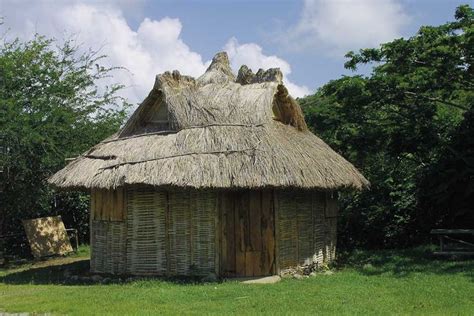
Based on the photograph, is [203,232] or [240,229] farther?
[240,229]

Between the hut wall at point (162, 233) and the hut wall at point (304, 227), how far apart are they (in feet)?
5.09

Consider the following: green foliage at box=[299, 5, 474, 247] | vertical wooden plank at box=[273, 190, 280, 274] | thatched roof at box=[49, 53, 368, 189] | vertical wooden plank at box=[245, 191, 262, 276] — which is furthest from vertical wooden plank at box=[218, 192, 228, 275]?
green foliage at box=[299, 5, 474, 247]

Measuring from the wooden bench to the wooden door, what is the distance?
4673mm

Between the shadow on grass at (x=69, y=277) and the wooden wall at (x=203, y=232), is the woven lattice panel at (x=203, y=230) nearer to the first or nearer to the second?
the wooden wall at (x=203, y=232)

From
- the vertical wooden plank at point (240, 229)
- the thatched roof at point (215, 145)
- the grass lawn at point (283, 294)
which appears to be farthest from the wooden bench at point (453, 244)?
the vertical wooden plank at point (240, 229)

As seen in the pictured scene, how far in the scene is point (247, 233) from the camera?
1305 cm

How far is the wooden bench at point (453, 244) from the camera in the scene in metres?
14.6

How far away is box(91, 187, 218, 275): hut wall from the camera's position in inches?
505

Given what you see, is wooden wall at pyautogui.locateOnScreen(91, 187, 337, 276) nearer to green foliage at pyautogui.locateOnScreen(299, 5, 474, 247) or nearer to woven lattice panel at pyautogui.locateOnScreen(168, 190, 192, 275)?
woven lattice panel at pyautogui.locateOnScreen(168, 190, 192, 275)

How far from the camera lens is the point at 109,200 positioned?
13.8m

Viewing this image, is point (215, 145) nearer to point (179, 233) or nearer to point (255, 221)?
point (255, 221)

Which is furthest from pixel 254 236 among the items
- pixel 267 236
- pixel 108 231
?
pixel 108 231

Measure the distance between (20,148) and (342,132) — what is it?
33.4ft

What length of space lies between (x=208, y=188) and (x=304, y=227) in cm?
301
